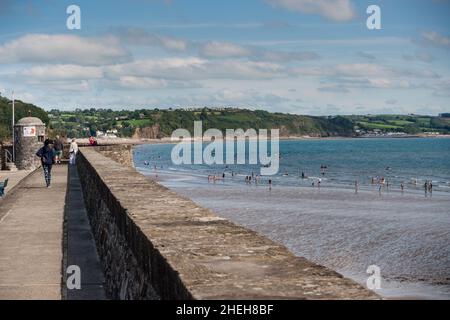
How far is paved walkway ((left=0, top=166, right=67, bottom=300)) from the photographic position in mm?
8414

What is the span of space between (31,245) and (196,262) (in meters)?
7.12

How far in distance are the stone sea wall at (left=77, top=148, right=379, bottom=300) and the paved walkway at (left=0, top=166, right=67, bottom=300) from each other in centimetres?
92

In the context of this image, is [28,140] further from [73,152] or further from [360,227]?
[360,227]


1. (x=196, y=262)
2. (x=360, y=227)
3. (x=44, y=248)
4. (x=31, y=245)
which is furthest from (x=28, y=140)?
(x=196, y=262)

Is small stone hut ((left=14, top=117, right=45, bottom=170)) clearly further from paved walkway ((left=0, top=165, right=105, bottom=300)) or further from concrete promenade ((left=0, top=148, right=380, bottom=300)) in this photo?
concrete promenade ((left=0, top=148, right=380, bottom=300))

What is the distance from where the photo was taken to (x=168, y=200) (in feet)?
27.7

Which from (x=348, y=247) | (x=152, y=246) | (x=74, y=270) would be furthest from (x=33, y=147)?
(x=152, y=246)

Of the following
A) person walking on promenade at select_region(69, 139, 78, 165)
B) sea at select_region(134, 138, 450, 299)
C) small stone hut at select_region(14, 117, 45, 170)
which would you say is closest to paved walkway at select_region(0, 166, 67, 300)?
sea at select_region(134, 138, 450, 299)

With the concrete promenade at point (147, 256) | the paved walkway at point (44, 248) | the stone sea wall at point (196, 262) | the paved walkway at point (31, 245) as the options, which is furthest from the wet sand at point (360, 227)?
the stone sea wall at point (196, 262)

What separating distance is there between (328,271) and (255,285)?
555 mm
